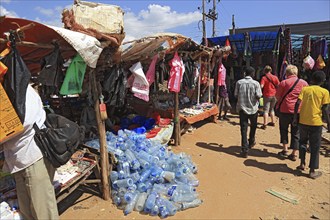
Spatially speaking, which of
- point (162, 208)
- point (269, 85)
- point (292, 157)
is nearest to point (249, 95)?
point (292, 157)

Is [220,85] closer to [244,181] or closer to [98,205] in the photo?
[244,181]

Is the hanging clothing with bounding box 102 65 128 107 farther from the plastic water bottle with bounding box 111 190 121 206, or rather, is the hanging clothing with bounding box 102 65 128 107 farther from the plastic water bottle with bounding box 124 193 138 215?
the plastic water bottle with bounding box 124 193 138 215

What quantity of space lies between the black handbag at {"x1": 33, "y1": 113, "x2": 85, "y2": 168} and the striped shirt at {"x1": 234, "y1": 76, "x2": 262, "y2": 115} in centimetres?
429

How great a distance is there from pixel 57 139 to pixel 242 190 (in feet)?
11.6

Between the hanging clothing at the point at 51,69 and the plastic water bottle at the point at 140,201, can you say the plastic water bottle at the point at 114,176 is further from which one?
the hanging clothing at the point at 51,69

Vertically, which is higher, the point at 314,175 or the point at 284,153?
the point at 284,153

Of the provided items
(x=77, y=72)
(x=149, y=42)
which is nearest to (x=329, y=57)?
(x=149, y=42)

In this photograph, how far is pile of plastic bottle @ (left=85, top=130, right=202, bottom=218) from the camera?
4.23m

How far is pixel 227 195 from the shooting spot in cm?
470

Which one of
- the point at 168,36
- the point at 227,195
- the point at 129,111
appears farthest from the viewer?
the point at 129,111

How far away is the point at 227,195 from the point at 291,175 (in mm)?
1676

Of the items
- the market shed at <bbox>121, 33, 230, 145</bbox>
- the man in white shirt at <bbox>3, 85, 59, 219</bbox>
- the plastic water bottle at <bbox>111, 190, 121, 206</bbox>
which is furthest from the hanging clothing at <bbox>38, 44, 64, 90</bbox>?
the plastic water bottle at <bbox>111, 190, 121, 206</bbox>

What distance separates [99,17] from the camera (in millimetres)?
3949

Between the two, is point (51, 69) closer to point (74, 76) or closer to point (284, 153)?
point (74, 76)
